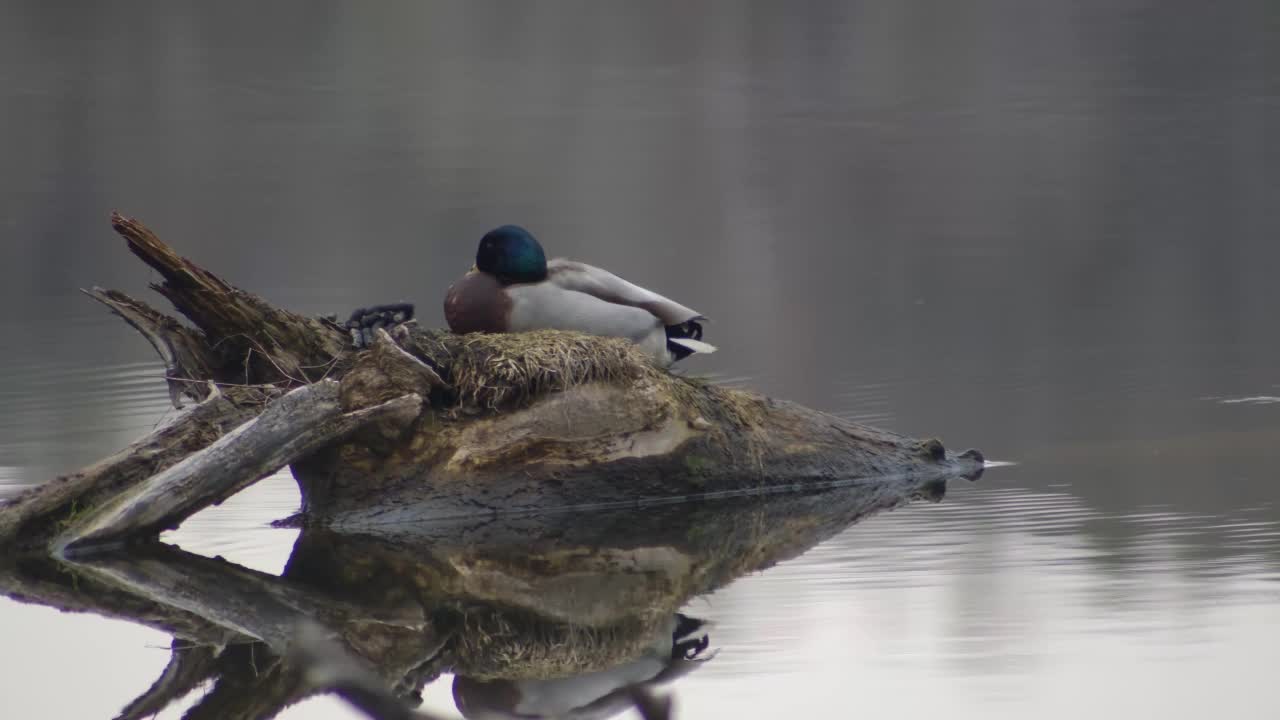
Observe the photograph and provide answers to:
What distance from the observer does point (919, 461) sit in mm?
8352

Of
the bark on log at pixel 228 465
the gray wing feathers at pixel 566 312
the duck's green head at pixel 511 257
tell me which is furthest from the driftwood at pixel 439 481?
the duck's green head at pixel 511 257

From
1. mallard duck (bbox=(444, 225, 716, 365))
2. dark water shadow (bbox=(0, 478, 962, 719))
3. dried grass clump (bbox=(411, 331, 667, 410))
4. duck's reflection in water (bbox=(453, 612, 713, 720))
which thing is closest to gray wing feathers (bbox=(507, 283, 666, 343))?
mallard duck (bbox=(444, 225, 716, 365))

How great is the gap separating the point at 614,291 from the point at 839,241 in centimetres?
1454

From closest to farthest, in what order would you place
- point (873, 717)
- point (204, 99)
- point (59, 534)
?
1. point (873, 717)
2. point (59, 534)
3. point (204, 99)

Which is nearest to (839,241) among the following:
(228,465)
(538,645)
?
(228,465)

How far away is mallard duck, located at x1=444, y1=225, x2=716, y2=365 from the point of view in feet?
26.8

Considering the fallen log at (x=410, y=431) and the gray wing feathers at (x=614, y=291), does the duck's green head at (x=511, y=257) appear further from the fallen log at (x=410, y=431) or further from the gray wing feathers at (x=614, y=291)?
the fallen log at (x=410, y=431)

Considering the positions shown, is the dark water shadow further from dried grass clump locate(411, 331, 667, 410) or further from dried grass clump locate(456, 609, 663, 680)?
dried grass clump locate(411, 331, 667, 410)

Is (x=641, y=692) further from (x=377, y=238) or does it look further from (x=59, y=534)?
(x=377, y=238)

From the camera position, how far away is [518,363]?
7.76m

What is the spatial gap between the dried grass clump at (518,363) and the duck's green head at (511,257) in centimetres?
38

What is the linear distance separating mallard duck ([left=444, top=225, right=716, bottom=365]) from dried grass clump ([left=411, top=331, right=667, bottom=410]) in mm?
224

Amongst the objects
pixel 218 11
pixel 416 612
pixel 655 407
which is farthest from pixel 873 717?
pixel 218 11

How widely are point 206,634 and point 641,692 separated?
1.46 metres
